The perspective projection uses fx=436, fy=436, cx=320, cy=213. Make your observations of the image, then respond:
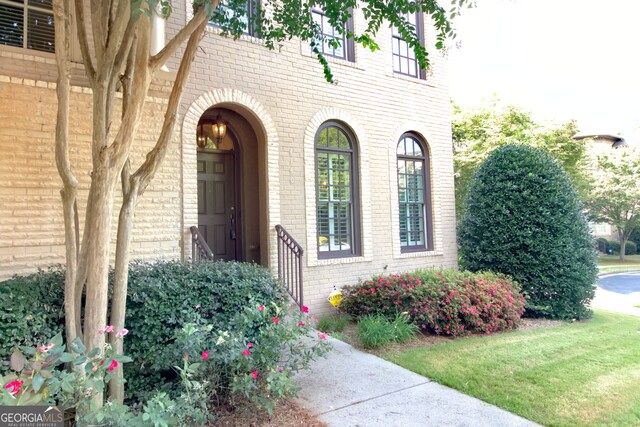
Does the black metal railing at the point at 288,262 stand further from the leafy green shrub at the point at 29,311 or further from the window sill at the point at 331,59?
the leafy green shrub at the point at 29,311

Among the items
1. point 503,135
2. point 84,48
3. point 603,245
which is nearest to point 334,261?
point 84,48

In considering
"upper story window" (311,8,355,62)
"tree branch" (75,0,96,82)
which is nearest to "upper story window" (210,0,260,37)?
"upper story window" (311,8,355,62)

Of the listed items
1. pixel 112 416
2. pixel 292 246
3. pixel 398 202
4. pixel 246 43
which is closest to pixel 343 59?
pixel 246 43

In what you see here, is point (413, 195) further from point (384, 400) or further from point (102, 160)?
point (102, 160)

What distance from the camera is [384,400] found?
12.5ft

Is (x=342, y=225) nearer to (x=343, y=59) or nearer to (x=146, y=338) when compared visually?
(x=343, y=59)

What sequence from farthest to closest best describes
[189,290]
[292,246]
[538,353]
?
1. [292,246]
2. [538,353]
3. [189,290]

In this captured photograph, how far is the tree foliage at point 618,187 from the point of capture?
2212 centimetres

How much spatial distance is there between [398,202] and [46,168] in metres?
→ 5.72

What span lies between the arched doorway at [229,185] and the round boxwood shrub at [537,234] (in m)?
4.25

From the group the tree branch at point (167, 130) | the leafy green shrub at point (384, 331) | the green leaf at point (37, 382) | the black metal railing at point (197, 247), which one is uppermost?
the tree branch at point (167, 130)

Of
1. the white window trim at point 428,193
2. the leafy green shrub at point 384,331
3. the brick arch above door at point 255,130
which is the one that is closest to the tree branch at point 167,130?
the brick arch above door at point 255,130

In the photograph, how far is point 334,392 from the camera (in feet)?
13.0

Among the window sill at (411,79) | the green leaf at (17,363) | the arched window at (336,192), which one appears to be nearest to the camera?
the green leaf at (17,363)
